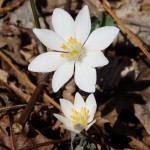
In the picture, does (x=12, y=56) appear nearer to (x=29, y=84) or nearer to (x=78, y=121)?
(x=29, y=84)

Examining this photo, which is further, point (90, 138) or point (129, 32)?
point (129, 32)

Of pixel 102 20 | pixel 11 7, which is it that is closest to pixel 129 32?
pixel 102 20

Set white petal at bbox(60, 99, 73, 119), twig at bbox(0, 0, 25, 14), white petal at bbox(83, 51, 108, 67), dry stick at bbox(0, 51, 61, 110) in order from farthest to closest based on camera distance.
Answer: twig at bbox(0, 0, 25, 14), dry stick at bbox(0, 51, 61, 110), white petal at bbox(60, 99, 73, 119), white petal at bbox(83, 51, 108, 67)

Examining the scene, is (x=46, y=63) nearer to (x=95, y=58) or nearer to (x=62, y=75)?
(x=62, y=75)

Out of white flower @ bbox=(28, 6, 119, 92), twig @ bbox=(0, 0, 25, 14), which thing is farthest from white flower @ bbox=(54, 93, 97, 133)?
twig @ bbox=(0, 0, 25, 14)

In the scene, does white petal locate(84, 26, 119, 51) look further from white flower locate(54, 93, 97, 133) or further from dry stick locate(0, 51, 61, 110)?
dry stick locate(0, 51, 61, 110)

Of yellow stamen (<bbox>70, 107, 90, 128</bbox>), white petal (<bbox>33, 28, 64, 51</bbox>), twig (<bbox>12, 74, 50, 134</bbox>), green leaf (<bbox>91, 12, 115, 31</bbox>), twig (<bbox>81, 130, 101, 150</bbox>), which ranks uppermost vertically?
white petal (<bbox>33, 28, 64, 51</bbox>)

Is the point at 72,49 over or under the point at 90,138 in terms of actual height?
over

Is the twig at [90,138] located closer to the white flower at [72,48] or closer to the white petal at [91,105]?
the white petal at [91,105]

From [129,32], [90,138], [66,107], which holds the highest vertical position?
[129,32]
